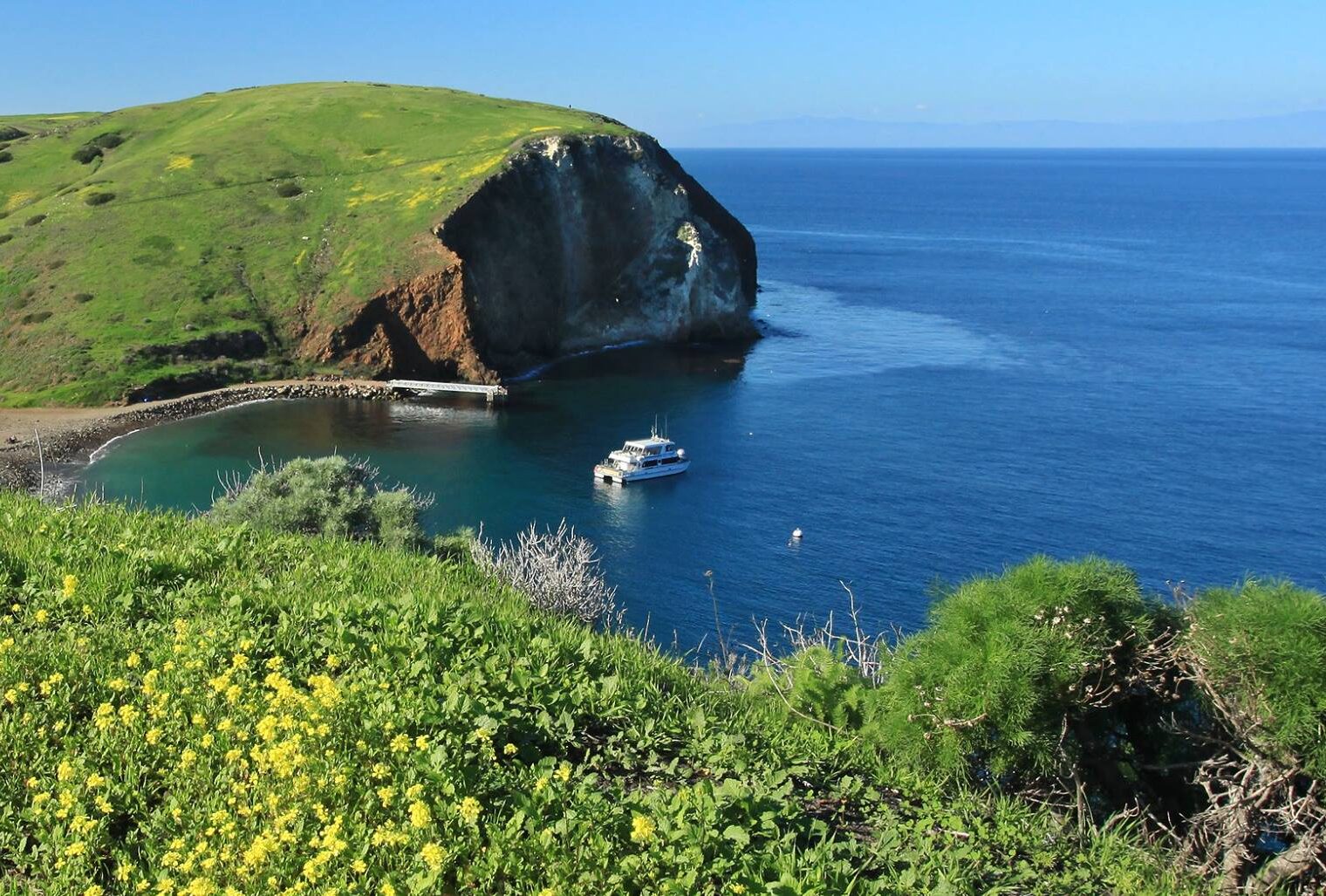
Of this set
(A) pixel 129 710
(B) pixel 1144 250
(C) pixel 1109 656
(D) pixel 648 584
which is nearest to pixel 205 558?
(A) pixel 129 710

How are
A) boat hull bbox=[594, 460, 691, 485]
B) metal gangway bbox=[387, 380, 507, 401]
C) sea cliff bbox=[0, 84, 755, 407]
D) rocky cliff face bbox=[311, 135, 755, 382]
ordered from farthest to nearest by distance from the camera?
rocky cliff face bbox=[311, 135, 755, 382] → sea cliff bbox=[0, 84, 755, 407] → metal gangway bbox=[387, 380, 507, 401] → boat hull bbox=[594, 460, 691, 485]

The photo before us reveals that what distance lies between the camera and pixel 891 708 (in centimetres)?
1023

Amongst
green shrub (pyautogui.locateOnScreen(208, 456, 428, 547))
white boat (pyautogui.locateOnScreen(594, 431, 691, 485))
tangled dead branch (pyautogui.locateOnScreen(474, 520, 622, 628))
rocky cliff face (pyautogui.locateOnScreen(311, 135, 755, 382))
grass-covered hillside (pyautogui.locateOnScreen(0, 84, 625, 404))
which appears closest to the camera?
tangled dead branch (pyautogui.locateOnScreen(474, 520, 622, 628))

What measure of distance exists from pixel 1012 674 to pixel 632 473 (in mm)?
49956

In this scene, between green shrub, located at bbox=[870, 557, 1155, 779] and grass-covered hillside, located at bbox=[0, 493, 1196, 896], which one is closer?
grass-covered hillside, located at bbox=[0, 493, 1196, 896]

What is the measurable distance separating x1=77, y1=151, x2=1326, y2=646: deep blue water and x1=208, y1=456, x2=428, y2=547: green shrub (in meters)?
11.1

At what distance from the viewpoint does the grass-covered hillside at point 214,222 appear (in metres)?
76.8

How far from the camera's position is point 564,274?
93500mm

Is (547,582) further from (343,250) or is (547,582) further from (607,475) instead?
(343,250)

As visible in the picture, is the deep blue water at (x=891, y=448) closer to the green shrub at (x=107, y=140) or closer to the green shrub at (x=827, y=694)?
the green shrub at (x=827, y=694)

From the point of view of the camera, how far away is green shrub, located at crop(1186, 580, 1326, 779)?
352 inches

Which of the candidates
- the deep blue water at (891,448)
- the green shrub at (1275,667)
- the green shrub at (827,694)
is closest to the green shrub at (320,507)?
the deep blue water at (891,448)

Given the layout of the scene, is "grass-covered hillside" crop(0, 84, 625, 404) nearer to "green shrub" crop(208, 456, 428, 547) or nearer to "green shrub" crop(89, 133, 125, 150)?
"green shrub" crop(89, 133, 125, 150)

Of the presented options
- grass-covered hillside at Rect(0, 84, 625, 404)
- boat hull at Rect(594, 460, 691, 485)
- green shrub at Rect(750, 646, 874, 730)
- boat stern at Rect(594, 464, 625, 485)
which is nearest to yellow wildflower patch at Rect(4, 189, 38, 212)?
grass-covered hillside at Rect(0, 84, 625, 404)
